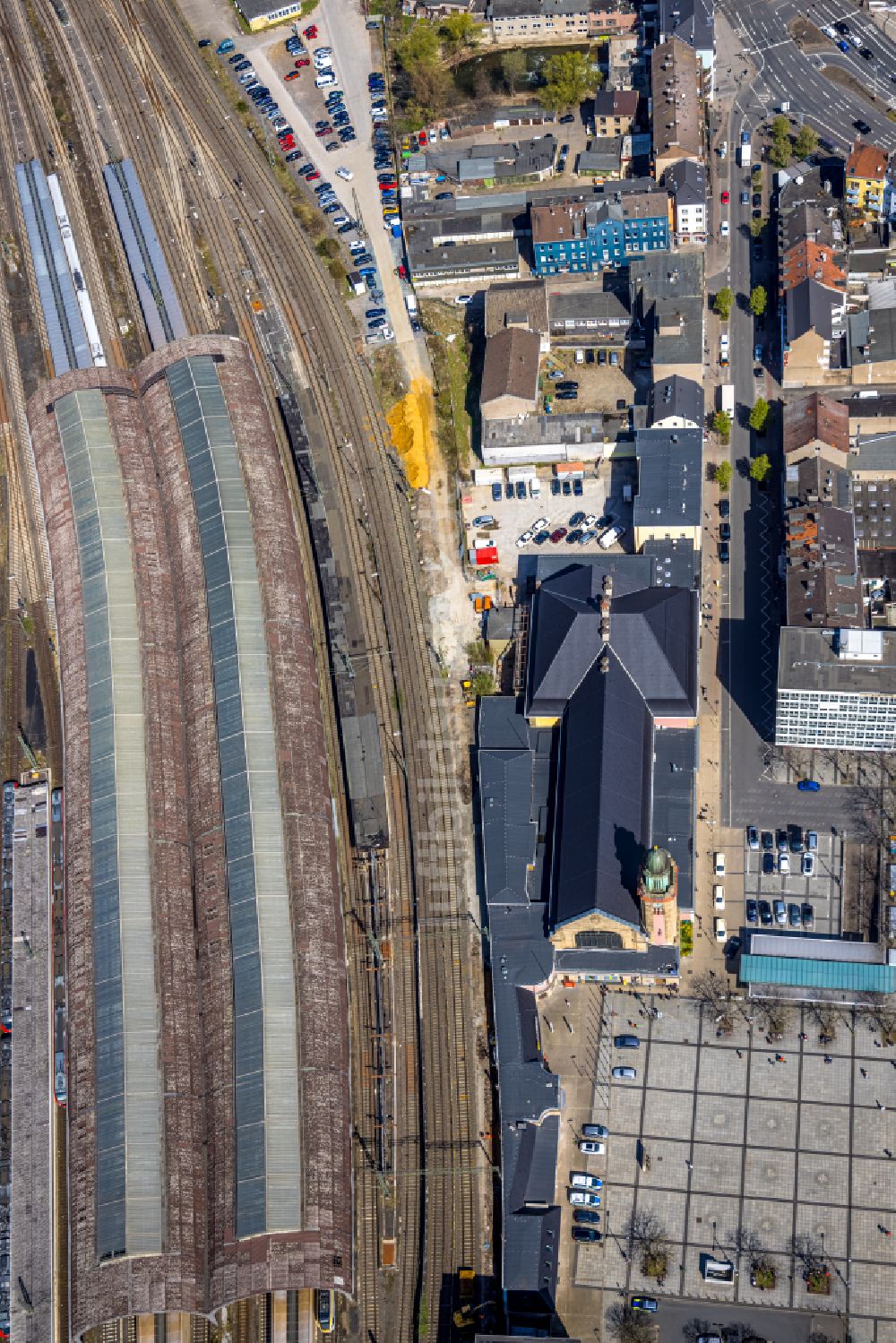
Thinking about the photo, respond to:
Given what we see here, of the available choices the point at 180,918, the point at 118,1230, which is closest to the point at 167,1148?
the point at 118,1230

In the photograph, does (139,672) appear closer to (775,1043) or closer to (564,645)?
(564,645)

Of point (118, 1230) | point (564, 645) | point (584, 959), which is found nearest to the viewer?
point (118, 1230)

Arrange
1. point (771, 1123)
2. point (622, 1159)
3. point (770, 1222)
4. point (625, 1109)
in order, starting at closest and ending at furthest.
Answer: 1. point (770, 1222)
2. point (771, 1123)
3. point (622, 1159)
4. point (625, 1109)

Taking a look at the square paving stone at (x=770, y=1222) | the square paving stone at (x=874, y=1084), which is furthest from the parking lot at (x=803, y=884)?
the square paving stone at (x=770, y=1222)

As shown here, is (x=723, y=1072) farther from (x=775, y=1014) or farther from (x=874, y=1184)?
(x=874, y=1184)

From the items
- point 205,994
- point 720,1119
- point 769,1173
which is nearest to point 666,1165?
point 720,1119

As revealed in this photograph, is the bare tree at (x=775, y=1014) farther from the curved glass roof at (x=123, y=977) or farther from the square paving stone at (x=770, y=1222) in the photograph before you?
the curved glass roof at (x=123, y=977)

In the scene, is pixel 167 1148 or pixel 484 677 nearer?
pixel 167 1148
